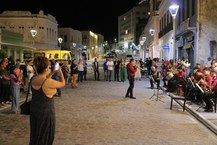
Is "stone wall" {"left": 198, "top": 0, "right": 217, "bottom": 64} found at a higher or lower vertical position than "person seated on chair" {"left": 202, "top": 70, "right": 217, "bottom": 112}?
higher

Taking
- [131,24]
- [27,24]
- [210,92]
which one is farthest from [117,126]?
[131,24]

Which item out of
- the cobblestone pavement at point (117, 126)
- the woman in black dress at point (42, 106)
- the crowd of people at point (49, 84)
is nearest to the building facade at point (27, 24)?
the crowd of people at point (49, 84)

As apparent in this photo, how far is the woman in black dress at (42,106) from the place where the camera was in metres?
5.63

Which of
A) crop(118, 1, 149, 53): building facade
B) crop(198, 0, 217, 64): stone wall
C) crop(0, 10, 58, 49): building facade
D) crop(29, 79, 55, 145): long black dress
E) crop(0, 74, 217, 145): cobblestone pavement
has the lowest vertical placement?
crop(0, 74, 217, 145): cobblestone pavement

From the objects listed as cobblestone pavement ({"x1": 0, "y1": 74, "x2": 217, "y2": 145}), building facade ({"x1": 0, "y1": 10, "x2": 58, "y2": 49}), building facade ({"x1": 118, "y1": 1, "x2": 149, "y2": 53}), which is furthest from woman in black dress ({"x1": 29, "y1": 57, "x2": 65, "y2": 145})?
building facade ({"x1": 118, "y1": 1, "x2": 149, "y2": 53})

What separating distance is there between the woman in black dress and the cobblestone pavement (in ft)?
8.32

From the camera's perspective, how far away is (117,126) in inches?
399

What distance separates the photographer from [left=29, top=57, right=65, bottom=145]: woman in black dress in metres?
5.63

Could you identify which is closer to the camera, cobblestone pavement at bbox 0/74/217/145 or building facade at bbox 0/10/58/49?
cobblestone pavement at bbox 0/74/217/145

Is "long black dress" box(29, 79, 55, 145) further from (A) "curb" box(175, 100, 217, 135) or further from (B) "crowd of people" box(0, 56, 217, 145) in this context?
(A) "curb" box(175, 100, 217, 135)

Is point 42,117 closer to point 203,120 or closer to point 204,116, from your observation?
point 203,120

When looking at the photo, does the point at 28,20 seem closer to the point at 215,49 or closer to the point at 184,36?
the point at 184,36

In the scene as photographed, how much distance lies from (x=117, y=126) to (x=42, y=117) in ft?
15.6

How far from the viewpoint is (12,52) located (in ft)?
128
